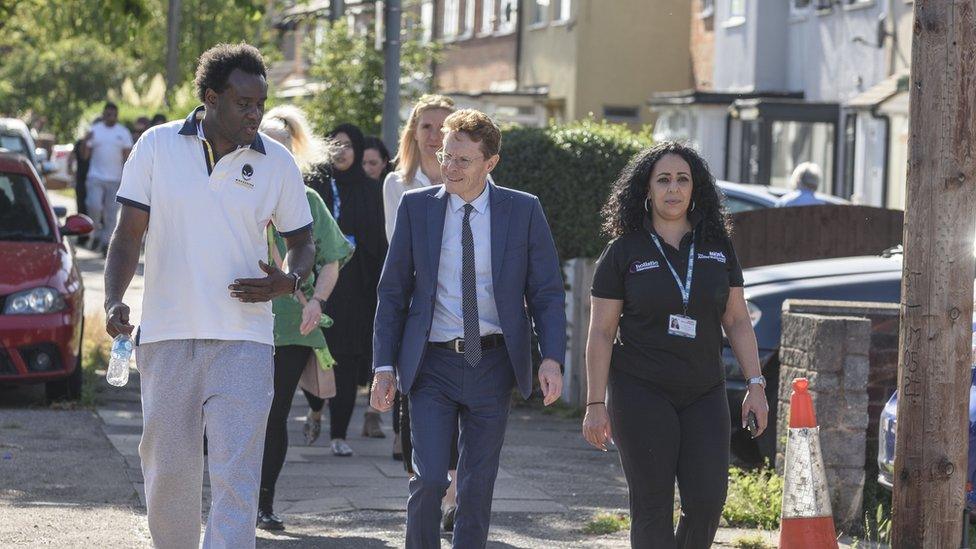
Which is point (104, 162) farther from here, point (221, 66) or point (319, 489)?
point (221, 66)

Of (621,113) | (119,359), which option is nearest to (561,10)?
(621,113)

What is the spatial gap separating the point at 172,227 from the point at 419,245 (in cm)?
94

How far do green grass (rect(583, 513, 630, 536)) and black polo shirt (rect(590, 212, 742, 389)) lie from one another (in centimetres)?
204

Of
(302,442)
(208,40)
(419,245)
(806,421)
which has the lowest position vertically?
(302,442)

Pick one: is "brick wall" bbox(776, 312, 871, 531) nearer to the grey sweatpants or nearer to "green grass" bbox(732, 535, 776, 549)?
"green grass" bbox(732, 535, 776, 549)

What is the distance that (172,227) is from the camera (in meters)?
5.77

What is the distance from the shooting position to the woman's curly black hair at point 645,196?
6.32 metres

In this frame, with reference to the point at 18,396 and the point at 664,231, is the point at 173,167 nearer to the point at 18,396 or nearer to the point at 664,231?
the point at 664,231

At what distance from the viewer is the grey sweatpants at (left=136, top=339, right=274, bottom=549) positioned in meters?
5.79

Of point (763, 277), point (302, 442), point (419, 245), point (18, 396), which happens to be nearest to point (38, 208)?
point (18, 396)

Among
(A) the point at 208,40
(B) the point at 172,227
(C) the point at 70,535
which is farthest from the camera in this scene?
(A) the point at 208,40

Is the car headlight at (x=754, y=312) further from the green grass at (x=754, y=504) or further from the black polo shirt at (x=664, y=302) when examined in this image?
the black polo shirt at (x=664, y=302)

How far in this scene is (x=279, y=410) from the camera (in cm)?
792

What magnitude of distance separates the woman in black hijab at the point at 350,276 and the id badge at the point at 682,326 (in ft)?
13.3
